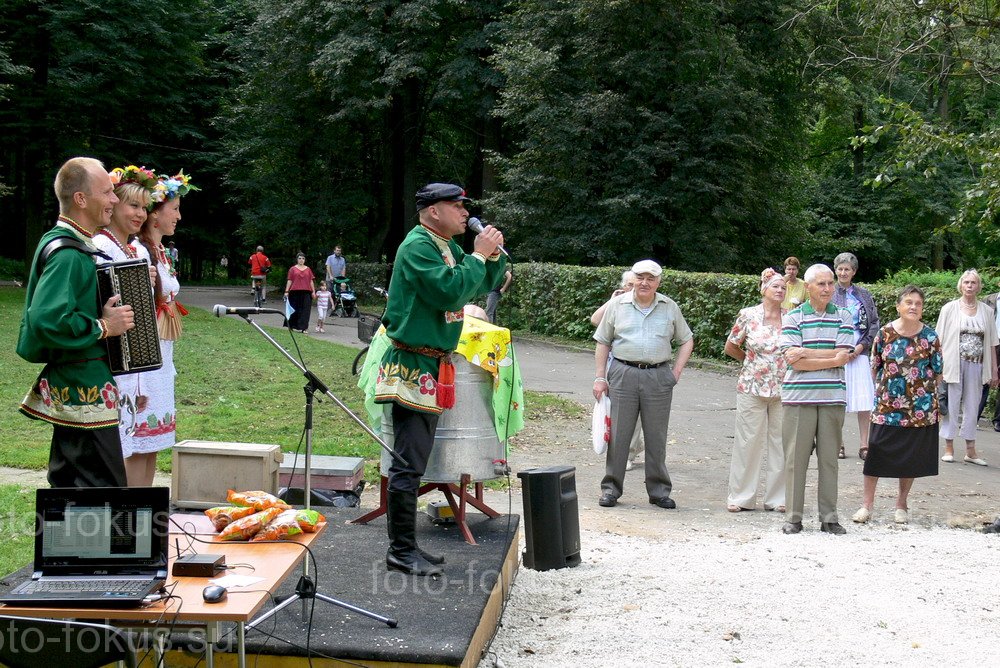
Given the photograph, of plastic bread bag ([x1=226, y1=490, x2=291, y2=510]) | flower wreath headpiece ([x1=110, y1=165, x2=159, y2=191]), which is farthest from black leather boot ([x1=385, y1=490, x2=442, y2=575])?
flower wreath headpiece ([x1=110, y1=165, x2=159, y2=191])

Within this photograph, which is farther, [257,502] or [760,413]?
[760,413]

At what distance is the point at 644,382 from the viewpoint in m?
8.34

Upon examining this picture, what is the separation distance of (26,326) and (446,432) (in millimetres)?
2646

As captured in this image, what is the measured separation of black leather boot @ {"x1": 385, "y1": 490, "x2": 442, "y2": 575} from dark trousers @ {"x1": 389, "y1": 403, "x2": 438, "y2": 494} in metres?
0.06

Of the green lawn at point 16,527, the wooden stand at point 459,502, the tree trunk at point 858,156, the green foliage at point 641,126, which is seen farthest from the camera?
the tree trunk at point 858,156

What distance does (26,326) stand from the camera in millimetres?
4340

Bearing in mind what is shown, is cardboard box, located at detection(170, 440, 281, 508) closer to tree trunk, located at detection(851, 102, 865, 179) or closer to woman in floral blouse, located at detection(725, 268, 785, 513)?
woman in floral blouse, located at detection(725, 268, 785, 513)

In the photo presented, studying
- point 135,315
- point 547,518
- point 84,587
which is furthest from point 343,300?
point 84,587

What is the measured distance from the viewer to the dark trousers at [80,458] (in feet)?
14.5

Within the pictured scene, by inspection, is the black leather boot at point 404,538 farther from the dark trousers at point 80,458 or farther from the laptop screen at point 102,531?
the laptop screen at point 102,531

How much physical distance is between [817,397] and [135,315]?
4.89m

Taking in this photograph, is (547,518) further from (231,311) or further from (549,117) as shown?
(549,117)

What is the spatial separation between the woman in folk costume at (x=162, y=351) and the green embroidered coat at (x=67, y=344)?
3.69 feet

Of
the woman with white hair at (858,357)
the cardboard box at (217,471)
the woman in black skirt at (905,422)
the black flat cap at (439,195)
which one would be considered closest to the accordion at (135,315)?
the black flat cap at (439,195)
